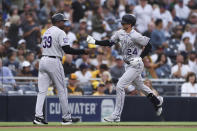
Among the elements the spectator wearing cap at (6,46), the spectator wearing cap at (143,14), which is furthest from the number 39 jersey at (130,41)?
the spectator wearing cap at (143,14)

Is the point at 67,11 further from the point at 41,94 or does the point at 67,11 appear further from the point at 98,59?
the point at 41,94

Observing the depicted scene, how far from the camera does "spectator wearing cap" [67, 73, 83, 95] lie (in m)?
15.6

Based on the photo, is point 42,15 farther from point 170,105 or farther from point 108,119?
point 108,119

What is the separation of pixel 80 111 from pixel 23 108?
140cm

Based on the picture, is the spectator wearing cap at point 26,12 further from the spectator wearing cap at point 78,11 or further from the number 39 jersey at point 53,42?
the number 39 jersey at point 53,42

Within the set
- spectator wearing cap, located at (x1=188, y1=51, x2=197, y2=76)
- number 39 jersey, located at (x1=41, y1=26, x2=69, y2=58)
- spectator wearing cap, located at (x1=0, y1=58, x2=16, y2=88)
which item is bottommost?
spectator wearing cap, located at (x1=0, y1=58, x2=16, y2=88)

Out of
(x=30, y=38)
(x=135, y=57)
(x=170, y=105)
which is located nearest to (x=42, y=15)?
(x=30, y=38)

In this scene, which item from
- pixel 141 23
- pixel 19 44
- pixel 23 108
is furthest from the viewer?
pixel 141 23

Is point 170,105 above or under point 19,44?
under

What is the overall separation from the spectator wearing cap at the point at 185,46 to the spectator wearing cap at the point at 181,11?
2135 mm

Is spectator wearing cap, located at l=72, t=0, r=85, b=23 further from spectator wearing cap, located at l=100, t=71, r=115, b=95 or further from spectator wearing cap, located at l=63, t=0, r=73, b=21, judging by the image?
spectator wearing cap, located at l=100, t=71, r=115, b=95

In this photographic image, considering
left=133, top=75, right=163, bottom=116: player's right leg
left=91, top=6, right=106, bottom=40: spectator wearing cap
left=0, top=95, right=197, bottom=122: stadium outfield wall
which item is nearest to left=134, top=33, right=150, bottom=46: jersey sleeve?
left=133, top=75, right=163, bottom=116: player's right leg

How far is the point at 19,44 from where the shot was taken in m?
17.8

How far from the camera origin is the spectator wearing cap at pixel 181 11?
22.0 meters
